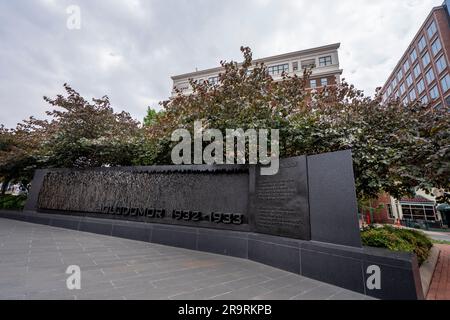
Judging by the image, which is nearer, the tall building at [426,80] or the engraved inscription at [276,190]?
the engraved inscription at [276,190]

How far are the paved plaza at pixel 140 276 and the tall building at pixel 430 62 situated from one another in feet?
82.6

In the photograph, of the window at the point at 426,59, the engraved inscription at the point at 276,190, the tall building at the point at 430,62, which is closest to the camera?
the engraved inscription at the point at 276,190

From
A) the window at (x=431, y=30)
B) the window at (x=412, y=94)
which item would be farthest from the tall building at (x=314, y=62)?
the window at (x=412, y=94)

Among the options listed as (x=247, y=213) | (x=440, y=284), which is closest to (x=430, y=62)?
(x=440, y=284)

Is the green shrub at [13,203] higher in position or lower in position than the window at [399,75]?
lower

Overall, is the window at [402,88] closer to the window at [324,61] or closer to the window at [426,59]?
the window at [426,59]

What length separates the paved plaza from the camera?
9.36 feet

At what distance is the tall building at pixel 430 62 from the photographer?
24.6m

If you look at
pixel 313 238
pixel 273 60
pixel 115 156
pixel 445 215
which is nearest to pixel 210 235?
pixel 313 238

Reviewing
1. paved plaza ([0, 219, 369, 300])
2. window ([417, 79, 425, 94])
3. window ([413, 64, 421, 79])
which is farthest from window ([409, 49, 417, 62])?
paved plaza ([0, 219, 369, 300])

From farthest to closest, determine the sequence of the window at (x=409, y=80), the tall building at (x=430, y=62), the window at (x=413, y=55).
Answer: the window at (x=409, y=80) < the window at (x=413, y=55) < the tall building at (x=430, y=62)

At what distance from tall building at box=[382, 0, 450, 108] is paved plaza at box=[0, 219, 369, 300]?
2519 centimetres

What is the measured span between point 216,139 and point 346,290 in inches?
181
